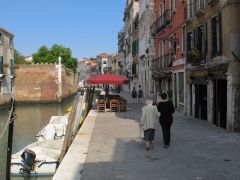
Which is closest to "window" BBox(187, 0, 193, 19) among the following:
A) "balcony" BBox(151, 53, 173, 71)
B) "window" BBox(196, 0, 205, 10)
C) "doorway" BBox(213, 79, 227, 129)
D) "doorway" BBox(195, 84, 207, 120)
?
"window" BBox(196, 0, 205, 10)

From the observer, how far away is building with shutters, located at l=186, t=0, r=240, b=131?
556 inches

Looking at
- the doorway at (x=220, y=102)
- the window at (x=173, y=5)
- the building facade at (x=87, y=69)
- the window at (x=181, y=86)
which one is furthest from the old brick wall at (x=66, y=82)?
the building facade at (x=87, y=69)

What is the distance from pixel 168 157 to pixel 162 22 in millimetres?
19966

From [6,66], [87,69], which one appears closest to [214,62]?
[6,66]

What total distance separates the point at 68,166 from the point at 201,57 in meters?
10.6

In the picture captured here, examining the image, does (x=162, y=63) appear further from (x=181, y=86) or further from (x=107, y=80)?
(x=181, y=86)

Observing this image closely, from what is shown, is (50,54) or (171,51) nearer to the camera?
(171,51)

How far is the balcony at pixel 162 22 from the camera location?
87.4 feet

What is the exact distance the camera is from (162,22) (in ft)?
94.6

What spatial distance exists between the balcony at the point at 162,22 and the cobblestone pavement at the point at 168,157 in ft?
42.7

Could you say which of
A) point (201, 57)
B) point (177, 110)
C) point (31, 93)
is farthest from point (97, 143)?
point (31, 93)

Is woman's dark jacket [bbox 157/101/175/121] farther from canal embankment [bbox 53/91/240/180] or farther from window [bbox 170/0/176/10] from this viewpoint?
window [bbox 170/0/176/10]

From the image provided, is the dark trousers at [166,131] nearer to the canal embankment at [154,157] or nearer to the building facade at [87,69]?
the canal embankment at [154,157]

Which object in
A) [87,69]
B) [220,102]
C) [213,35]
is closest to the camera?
[220,102]
